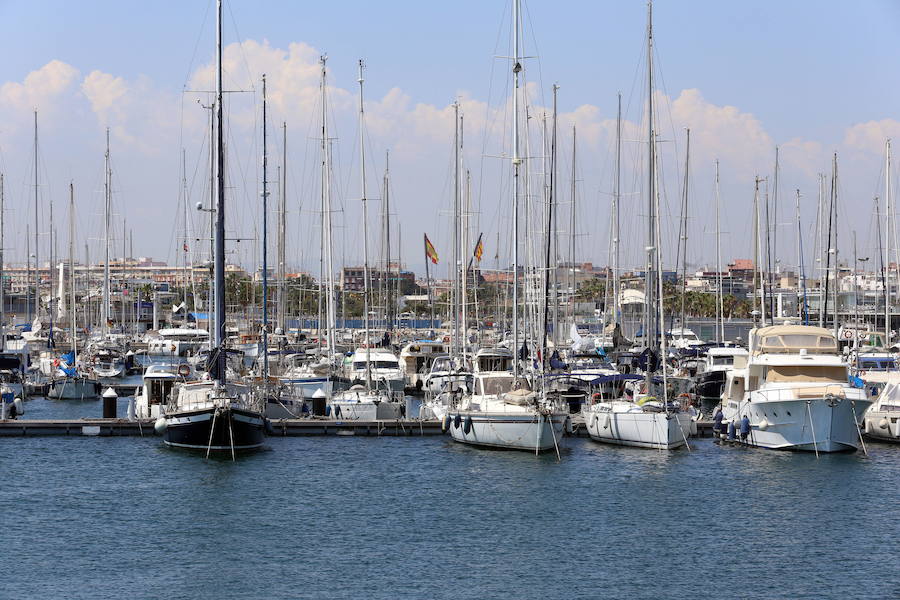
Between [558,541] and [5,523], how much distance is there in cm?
1585

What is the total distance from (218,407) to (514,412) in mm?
10704

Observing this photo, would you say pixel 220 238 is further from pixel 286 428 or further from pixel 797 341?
pixel 797 341

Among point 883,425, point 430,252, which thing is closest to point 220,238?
point 883,425

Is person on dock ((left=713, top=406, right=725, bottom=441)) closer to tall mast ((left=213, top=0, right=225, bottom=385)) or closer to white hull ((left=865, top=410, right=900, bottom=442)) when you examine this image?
white hull ((left=865, top=410, right=900, bottom=442))

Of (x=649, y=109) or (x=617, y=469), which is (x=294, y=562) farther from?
(x=649, y=109)

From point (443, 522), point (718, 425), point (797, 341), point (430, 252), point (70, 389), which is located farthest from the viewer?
point (430, 252)

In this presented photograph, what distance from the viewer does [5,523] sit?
36.3m

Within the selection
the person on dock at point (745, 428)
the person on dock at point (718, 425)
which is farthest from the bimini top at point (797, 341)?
the person on dock at point (745, 428)

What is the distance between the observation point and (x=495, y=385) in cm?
4797

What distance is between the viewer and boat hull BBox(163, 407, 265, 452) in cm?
4578

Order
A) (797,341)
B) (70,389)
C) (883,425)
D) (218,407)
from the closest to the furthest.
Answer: (218,407)
(883,425)
(797,341)
(70,389)

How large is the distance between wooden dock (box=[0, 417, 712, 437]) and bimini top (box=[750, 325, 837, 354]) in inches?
181

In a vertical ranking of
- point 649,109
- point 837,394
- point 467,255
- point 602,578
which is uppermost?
point 649,109

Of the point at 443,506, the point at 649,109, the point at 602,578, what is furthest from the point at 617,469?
the point at 649,109
